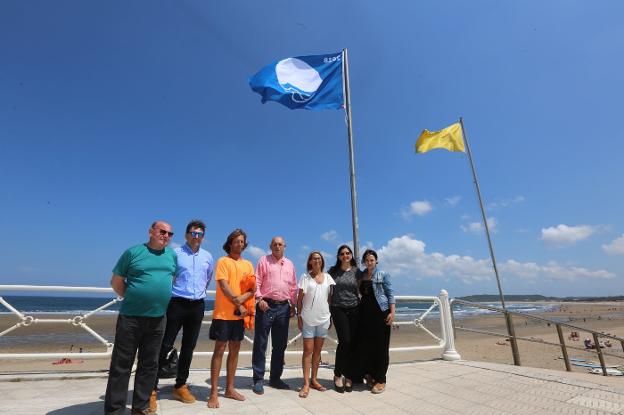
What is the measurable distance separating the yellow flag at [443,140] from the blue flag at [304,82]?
372cm

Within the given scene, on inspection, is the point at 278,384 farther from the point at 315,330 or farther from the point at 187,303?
the point at 187,303

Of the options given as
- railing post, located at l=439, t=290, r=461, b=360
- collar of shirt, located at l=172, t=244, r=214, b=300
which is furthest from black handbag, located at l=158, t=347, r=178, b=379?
railing post, located at l=439, t=290, r=461, b=360

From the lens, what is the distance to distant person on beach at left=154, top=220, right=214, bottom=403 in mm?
3566

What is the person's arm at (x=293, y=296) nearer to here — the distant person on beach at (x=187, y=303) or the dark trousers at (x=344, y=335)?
the dark trousers at (x=344, y=335)

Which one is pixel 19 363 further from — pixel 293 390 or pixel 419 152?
pixel 419 152

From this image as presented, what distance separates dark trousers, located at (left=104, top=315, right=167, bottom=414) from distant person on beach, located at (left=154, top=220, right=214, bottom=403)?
0.36 meters

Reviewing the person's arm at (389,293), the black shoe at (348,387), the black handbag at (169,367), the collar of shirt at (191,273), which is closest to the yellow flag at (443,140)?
the person's arm at (389,293)

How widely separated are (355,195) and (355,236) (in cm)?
75

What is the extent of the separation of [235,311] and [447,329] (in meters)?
4.37

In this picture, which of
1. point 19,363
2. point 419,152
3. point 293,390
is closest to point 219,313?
point 293,390

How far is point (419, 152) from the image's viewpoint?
32.6ft

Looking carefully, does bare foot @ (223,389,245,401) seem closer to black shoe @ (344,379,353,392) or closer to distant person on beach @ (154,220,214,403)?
distant person on beach @ (154,220,214,403)

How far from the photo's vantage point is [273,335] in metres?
4.23

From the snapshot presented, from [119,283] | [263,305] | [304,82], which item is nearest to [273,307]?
[263,305]
